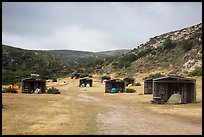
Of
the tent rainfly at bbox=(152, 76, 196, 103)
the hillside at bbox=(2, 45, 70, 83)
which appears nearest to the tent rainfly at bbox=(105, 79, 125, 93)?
the tent rainfly at bbox=(152, 76, 196, 103)

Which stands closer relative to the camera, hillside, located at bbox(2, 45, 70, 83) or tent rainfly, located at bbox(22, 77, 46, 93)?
tent rainfly, located at bbox(22, 77, 46, 93)

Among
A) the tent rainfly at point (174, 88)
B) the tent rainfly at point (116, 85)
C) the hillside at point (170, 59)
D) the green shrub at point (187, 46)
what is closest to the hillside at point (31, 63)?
the hillside at point (170, 59)

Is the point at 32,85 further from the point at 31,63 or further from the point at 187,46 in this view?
the point at 31,63

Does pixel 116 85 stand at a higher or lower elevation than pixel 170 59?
lower

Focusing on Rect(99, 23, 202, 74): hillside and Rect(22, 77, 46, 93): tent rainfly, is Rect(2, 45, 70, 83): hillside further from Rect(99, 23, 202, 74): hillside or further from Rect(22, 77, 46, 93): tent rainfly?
Rect(22, 77, 46, 93): tent rainfly

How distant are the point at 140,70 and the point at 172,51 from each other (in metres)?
13.3

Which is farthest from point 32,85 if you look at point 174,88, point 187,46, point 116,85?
point 187,46

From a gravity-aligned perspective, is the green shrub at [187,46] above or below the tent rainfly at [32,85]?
above

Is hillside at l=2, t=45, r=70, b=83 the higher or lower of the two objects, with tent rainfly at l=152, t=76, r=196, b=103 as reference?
higher

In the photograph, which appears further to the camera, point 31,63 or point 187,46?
Answer: point 31,63

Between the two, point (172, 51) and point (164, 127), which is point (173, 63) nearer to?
point (172, 51)

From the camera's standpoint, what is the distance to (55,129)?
42.0 ft

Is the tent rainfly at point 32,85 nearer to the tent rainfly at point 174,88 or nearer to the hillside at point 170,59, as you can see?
the tent rainfly at point 174,88

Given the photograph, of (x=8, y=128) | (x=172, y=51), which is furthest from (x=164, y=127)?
A: (x=172, y=51)
